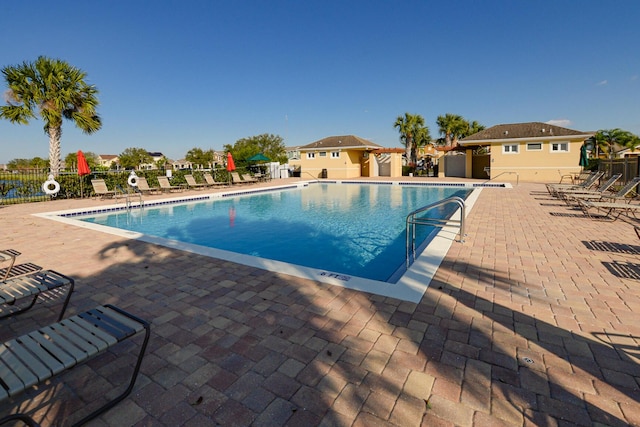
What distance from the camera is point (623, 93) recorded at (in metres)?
21.9

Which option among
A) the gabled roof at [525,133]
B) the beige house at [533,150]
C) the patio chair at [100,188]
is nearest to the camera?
the patio chair at [100,188]

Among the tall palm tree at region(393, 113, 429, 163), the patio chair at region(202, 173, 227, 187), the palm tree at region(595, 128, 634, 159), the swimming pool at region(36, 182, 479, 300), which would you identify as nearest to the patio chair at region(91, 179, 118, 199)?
the swimming pool at region(36, 182, 479, 300)

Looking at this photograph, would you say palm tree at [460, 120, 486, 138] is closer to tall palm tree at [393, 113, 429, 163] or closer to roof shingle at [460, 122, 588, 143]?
tall palm tree at [393, 113, 429, 163]

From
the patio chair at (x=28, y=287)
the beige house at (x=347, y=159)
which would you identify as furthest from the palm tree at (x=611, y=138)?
the patio chair at (x=28, y=287)

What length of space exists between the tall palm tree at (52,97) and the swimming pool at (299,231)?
20.8 ft

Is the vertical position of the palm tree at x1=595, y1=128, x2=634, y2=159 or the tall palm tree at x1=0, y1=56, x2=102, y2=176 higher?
the tall palm tree at x1=0, y1=56, x2=102, y2=176

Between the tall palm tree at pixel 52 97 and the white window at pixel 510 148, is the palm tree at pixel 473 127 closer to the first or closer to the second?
the white window at pixel 510 148

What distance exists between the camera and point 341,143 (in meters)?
30.0

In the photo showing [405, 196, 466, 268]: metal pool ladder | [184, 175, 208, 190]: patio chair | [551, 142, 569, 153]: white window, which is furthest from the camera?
[551, 142, 569, 153]: white window

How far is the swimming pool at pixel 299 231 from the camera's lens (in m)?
5.04

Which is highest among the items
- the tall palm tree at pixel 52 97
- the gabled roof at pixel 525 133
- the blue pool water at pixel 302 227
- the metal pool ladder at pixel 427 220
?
the tall palm tree at pixel 52 97

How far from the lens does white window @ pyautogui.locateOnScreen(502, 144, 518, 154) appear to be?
2252cm

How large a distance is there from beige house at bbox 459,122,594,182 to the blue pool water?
10.0 meters

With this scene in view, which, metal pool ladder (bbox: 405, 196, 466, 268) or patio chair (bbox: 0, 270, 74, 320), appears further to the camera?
metal pool ladder (bbox: 405, 196, 466, 268)
